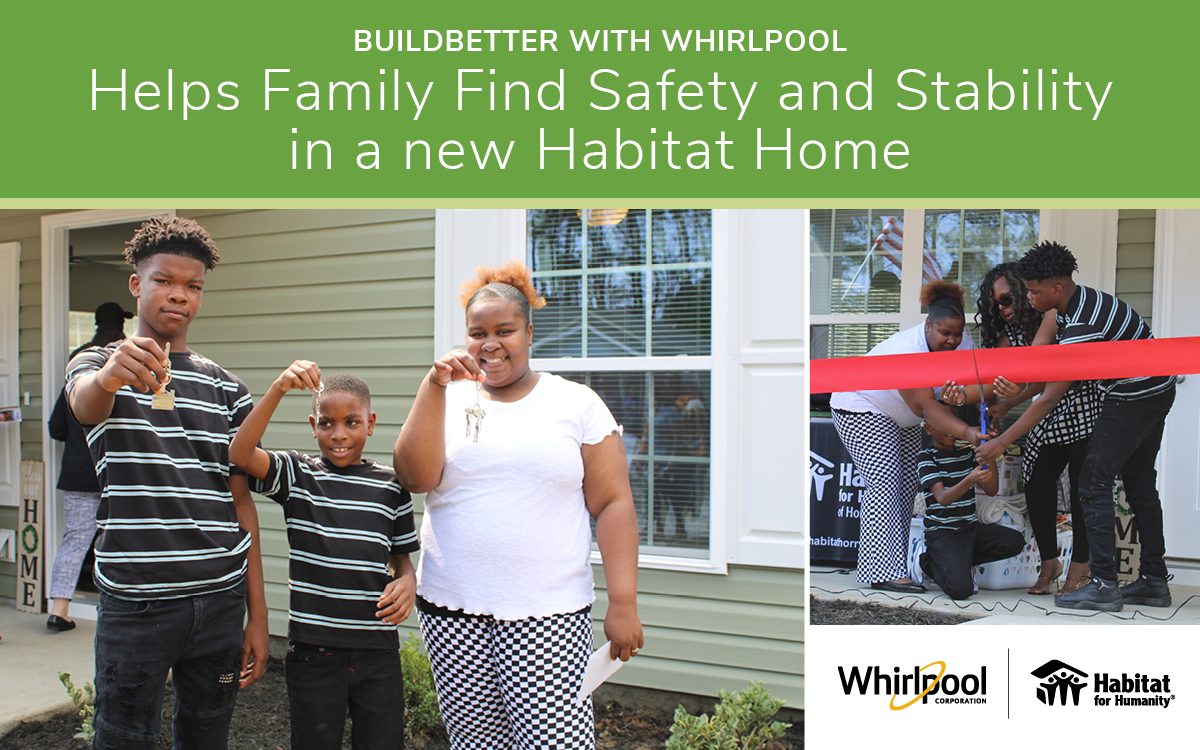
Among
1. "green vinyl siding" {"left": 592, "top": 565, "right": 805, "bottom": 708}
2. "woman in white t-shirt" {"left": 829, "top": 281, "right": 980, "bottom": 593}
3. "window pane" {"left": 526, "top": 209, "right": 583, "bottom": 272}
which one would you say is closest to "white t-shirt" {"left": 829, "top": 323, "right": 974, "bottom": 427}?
"woman in white t-shirt" {"left": 829, "top": 281, "right": 980, "bottom": 593}

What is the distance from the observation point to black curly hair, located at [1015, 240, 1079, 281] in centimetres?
307

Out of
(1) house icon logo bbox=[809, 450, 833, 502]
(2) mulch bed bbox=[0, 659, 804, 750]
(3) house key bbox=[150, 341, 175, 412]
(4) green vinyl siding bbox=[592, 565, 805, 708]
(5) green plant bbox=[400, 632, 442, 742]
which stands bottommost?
(2) mulch bed bbox=[0, 659, 804, 750]

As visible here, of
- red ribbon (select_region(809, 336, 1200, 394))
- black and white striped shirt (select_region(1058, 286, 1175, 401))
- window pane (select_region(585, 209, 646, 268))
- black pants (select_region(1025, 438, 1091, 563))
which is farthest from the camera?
window pane (select_region(585, 209, 646, 268))

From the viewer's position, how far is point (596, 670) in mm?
1965

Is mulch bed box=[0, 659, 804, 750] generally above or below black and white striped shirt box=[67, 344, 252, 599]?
below

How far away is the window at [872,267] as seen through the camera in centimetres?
359

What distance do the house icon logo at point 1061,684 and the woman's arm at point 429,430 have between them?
200cm

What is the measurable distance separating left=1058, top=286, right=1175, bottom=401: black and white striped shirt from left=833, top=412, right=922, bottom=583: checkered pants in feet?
2.47

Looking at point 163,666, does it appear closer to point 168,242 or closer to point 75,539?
point 168,242

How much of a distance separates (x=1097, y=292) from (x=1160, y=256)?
0.45m

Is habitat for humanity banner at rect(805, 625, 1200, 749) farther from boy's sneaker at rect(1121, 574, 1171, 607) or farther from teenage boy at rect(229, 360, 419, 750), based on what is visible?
teenage boy at rect(229, 360, 419, 750)

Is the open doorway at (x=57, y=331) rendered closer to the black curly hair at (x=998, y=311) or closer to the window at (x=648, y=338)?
the window at (x=648, y=338)

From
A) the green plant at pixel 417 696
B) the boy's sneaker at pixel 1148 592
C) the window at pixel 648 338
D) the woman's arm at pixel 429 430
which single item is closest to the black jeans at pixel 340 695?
the woman's arm at pixel 429 430
